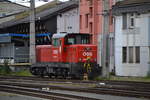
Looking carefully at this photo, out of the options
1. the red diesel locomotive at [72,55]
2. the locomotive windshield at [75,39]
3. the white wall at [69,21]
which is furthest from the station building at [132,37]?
the white wall at [69,21]

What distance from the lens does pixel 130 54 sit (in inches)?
1517

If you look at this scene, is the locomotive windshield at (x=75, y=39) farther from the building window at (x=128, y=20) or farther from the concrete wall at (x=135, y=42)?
the building window at (x=128, y=20)

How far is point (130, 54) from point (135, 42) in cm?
117

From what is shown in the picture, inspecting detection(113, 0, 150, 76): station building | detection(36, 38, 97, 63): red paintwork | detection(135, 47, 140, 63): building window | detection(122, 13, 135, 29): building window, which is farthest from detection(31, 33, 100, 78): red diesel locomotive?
detection(122, 13, 135, 29): building window

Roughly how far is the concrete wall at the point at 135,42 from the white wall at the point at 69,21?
13.4 m

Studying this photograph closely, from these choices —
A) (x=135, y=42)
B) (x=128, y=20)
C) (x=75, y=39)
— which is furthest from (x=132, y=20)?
(x=75, y=39)

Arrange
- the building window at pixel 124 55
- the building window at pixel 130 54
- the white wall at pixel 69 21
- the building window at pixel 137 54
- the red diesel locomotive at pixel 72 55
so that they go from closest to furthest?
the red diesel locomotive at pixel 72 55 → the building window at pixel 137 54 → the building window at pixel 130 54 → the building window at pixel 124 55 → the white wall at pixel 69 21

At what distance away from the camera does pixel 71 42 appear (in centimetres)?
3178

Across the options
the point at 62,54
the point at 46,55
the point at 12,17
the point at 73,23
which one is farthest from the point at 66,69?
the point at 12,17

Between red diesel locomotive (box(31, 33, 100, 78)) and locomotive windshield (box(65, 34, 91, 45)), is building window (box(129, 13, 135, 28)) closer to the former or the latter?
red diesel locomotive (box(31, 33, 100, 78))

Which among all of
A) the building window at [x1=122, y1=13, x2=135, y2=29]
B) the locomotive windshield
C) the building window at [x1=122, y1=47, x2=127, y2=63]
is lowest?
the building window at [x1=122, y1=47, x2=127, y2=63]

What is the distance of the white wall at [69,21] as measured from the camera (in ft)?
176

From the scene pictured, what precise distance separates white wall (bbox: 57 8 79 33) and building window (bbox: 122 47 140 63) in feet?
47.6

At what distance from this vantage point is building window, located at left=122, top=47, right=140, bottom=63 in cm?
3776
